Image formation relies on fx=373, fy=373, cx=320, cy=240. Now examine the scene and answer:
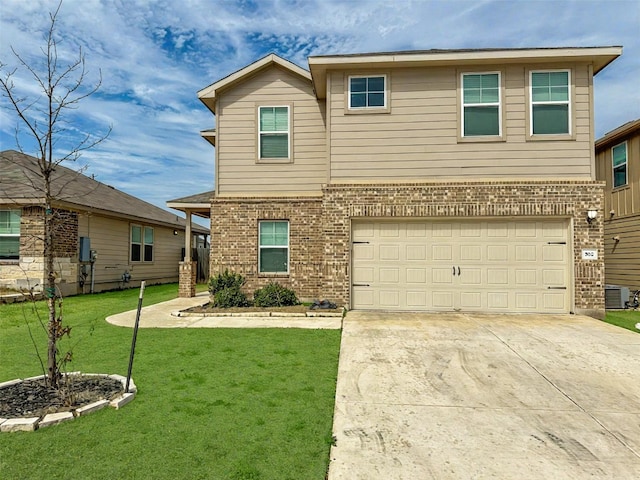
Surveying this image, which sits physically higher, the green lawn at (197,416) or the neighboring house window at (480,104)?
the neighboring house window at (480,104)

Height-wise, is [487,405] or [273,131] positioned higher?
[273,131]

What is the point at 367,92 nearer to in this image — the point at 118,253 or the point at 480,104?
the point at 480,104

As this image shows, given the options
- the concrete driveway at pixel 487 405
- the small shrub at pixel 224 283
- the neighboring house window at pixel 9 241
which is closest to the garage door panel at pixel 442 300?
the concrete driveway at pixel 487 405

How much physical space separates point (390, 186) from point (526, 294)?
4030 millimetres

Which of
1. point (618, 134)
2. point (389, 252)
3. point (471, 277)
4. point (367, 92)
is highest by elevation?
point (367, 92)

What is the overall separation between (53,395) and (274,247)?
666cm

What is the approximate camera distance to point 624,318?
28.2ft

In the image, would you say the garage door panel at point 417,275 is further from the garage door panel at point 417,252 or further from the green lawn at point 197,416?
the green lawn at point 197,416

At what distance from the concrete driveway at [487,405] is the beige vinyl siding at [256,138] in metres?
5.05

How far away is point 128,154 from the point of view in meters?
23.5

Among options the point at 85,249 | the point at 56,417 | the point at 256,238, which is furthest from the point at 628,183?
the point at 85,249

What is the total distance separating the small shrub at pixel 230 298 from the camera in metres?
9.33

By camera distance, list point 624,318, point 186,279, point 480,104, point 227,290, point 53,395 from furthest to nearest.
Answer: point 186,279 < point 227,290 < point 480,104 < point 624,318 < point 53,395

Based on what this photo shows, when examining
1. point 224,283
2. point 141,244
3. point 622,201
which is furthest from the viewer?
point 141,244
